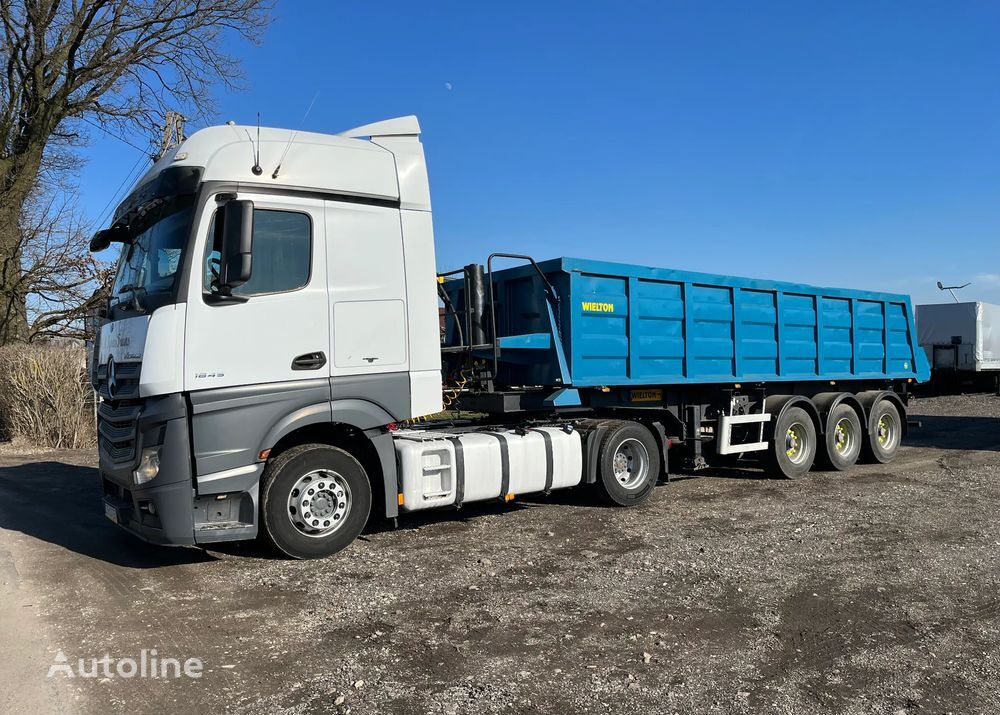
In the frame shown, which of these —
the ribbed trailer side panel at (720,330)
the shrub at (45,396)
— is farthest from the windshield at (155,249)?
the shrub at (45,396)

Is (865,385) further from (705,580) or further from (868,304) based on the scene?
(705,580)

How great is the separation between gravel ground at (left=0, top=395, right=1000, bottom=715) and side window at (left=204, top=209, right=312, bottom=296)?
231cm

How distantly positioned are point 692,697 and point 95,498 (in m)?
7.99

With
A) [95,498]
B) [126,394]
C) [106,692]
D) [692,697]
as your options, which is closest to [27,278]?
[95,498]

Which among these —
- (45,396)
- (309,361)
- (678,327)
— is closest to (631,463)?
(678,327)

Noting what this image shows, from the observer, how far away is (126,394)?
235 inches

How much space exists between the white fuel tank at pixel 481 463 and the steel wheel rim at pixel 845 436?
5683mm

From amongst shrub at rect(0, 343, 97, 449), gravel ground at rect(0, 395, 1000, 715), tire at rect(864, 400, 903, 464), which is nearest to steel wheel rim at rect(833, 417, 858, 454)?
tire at rect(864, 400, 903, 464)

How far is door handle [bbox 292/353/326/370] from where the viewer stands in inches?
246

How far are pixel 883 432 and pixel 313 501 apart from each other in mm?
10274

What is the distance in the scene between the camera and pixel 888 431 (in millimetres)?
12875

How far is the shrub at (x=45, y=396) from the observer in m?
13.7

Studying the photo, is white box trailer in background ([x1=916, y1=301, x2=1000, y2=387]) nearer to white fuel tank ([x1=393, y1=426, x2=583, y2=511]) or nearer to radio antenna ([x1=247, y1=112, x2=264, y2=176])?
white fuel tank ([x1=393, y1=426, x2=583, y2=511])

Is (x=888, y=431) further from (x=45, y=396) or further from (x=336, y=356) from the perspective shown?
(x=45, y=396)
